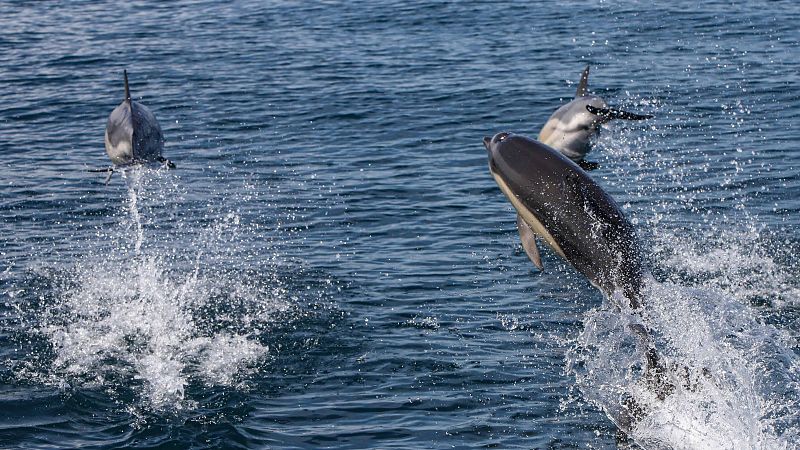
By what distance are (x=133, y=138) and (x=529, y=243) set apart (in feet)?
20.4

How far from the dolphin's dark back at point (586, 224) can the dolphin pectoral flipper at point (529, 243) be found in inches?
13.6

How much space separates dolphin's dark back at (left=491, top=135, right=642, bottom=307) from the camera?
10.5 metres

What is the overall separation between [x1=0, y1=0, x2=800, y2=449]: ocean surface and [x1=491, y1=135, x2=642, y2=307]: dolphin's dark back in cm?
45

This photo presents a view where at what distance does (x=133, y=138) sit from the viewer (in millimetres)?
15305

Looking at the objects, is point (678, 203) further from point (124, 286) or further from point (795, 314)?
point (124, 286)

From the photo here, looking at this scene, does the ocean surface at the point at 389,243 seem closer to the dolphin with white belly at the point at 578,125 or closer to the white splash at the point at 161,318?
the white splash at the point at 161,318

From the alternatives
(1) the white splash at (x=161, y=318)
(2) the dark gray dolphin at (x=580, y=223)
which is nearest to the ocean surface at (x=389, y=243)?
(1) the white splash at (x=161, y=318)

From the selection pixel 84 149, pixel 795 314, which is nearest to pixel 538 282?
pixel 795 314

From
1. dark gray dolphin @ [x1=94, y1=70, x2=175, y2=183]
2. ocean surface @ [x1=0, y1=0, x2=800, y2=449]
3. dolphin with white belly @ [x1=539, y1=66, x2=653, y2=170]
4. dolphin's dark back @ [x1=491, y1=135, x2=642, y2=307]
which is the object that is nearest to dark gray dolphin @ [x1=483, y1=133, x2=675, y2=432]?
dolphin's dark back @ [x1=491, y1=135, x2=642, y2=307]

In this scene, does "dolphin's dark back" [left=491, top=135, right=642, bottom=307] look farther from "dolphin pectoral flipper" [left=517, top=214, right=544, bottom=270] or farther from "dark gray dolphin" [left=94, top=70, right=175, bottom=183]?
"dark gray dolphin" [left=94, top=70, right=175, bottom=183]

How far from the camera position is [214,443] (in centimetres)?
1182

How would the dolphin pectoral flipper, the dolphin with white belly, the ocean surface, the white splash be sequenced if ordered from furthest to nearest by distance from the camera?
the dolphin with white belly
the white splash
the ocean surface
the dolphin pectoral flipper

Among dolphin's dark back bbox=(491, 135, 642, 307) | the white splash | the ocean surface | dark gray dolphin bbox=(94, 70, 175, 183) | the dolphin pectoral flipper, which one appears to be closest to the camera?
dolphin's dark back bbox=(491, 135, 642, 307)

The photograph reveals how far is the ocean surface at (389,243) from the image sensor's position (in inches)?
487
